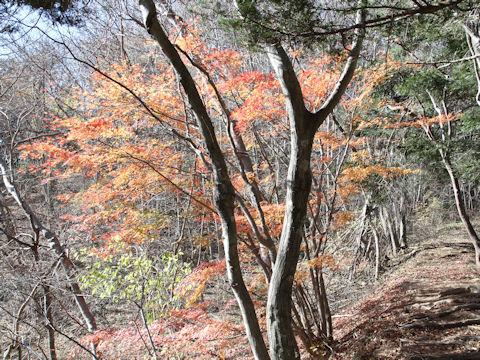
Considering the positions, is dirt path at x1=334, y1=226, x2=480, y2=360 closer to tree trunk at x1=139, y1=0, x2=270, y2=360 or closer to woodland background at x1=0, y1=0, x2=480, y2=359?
woodland background at x1=0, y1=0, x2=480, y2=359

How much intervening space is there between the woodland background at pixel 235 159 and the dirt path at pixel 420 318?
69 cm

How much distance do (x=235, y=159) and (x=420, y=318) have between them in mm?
5476

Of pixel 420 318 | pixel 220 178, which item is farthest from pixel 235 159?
pixel 220 178

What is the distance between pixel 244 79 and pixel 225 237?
5193 millimetres

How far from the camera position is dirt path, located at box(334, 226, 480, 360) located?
4566mm

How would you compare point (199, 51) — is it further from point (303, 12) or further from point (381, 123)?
point (381, 123)

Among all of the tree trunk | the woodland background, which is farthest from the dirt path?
the tree trunk

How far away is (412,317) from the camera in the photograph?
562cm

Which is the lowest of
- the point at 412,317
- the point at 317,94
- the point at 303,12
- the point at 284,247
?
the point at 412,317

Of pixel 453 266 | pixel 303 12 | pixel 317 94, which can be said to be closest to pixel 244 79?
pixel 317 94

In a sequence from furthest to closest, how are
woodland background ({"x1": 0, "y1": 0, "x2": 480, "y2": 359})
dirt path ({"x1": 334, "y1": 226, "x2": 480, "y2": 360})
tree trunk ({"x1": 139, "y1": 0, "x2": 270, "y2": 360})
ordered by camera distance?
1. dirt path ({"x1": 334, "y1": 226, "x2": 480, "y2": 360})
2. woodland background ({"x1": 0, "y1": 0, "x2": 480, "y2": 359})
3. tree trunk ({"x1": 139, "y1": 0, "x2": 270, "y2": 360})

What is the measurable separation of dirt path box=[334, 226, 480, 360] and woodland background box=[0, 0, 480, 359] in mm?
694

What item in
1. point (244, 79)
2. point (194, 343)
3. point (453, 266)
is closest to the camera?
point (194, 343)

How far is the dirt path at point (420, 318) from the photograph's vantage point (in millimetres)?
4566
